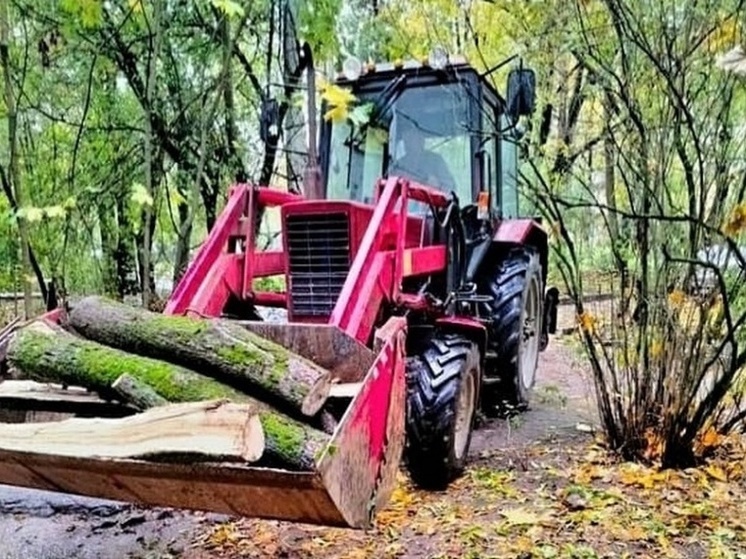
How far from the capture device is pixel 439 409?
3.81 metres

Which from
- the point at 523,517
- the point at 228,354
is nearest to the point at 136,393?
the point at 228,354

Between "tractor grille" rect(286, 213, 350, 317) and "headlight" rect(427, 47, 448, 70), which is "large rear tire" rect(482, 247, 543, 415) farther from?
"tractor grille" rect(286, 213, 350, 317)

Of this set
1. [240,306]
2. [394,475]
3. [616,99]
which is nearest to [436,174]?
[616,99]

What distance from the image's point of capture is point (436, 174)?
498cm

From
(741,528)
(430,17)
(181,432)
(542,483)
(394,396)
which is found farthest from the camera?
(430,17)

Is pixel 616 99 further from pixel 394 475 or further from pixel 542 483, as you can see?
pixel 394 475

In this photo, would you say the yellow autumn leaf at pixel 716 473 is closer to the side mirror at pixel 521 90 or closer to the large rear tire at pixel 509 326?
the large rear tire at pixel 509 326

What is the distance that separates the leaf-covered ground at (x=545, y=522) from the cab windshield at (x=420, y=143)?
6.25 feet

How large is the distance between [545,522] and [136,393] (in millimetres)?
1917

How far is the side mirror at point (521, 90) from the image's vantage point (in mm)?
4199

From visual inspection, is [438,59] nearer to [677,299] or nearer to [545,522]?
[677,299]

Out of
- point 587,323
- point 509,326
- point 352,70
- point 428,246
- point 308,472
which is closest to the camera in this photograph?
point 308,472

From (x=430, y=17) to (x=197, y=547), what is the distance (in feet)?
14.3

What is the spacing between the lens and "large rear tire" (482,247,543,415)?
5258 mm
